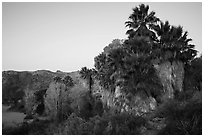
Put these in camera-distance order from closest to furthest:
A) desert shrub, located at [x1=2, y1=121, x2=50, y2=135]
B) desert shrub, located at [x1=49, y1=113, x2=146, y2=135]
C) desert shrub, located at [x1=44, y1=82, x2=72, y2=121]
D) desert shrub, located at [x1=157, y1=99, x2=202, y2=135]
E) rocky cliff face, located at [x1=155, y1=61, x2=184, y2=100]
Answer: desert shrub, located at [x1=157, y1=99, x2=202, y2=135] → desert shrub, located at [x1=49, y1=113, x2=146, y2=135] → rocky cliff face, located at [x1=155, y1=61, x2=184, y2=100] → desert shrub, located at [x1=2, y1=121, x2=50, y2=135] → desert shrub, located at [x1=44, y1=82, x2=72, y2=121]

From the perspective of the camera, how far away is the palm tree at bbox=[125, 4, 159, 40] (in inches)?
816

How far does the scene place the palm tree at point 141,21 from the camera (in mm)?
20719

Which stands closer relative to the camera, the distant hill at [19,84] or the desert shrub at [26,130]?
the desert shrub at [26,130]

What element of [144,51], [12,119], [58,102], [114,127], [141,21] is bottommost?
[12,119]

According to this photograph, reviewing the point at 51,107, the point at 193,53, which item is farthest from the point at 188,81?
the point at 51,107

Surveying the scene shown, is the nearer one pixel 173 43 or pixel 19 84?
pixel 173 43

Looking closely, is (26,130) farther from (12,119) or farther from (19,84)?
(19,84)

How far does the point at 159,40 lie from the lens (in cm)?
2052

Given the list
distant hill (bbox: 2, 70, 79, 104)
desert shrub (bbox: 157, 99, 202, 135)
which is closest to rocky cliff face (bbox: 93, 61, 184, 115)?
desert shrub (bbox: 157, 99, 202, 135)

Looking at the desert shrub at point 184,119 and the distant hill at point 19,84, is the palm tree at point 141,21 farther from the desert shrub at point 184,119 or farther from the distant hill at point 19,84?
the distant hill at point 19,84

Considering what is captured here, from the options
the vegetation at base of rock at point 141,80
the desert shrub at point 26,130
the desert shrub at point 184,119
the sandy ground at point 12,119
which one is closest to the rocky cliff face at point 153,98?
the vegetation at base of rock at point 141,80

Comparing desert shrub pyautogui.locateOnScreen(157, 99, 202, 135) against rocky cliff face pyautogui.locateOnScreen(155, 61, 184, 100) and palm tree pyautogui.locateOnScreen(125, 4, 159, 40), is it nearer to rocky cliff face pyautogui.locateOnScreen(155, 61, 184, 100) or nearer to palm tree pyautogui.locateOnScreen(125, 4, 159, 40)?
rocky cliff face pyautogui.locateOnScreen(155, 61, 184, 100)

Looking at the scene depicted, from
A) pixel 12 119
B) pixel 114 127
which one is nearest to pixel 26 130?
pixel 12 119

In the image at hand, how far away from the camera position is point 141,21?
21.1 meters
